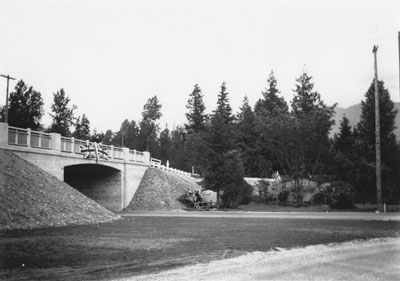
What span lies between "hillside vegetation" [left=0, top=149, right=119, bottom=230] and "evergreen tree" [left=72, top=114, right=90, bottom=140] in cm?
6309

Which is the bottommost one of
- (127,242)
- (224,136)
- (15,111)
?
(127,242)

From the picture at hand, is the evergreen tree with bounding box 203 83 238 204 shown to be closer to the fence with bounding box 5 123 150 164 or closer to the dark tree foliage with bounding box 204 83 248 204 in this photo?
the dark tree foliage with bounding box 204 83 248 204

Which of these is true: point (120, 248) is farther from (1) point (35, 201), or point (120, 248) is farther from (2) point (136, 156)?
(2) point (136, 156)

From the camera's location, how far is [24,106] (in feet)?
210

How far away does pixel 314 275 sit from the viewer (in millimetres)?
8445

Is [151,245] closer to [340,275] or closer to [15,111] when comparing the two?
[340,275]

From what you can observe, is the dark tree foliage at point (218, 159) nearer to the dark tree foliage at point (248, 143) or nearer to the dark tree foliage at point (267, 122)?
the dark tree foliage at point (267, 122)

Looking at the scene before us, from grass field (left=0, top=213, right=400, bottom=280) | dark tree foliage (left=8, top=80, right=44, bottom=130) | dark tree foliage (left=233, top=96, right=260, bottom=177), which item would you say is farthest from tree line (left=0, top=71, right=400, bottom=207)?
grass field (left=0, top=213, right=400, bottom=280)

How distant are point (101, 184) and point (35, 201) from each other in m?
21.6

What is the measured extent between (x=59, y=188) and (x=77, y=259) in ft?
49.1

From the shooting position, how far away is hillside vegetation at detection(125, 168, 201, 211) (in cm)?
4178

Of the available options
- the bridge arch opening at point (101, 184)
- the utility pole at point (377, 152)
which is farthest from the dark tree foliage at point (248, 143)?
the utility pole at point (377, 152)

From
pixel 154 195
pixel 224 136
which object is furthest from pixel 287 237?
pixel 154 195

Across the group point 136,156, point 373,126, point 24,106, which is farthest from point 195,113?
point 373,126
